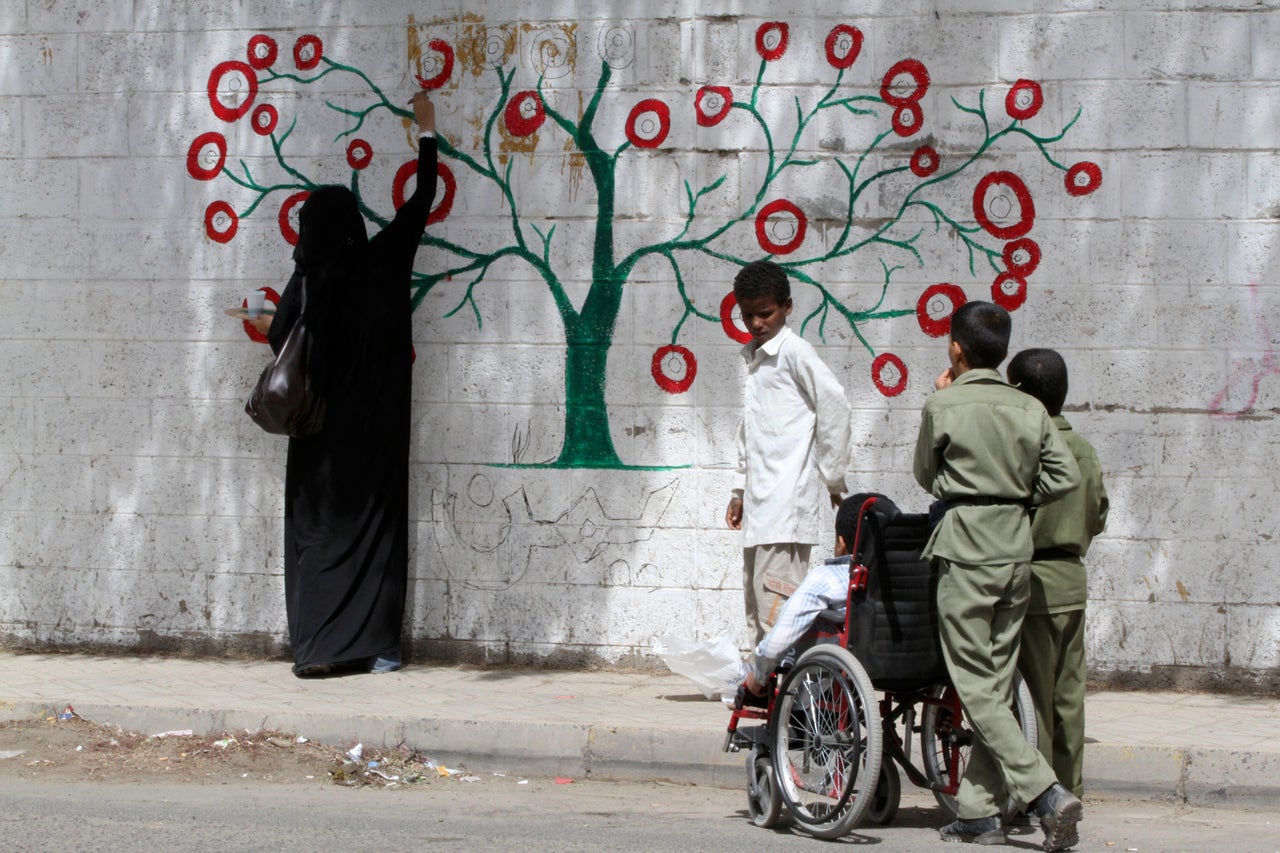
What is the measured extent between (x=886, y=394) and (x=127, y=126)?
3944 mm

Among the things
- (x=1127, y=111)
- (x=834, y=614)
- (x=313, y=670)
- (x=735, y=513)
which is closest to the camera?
(x=834, y=614)

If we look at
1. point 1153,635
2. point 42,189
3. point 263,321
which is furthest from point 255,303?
point 1153,635

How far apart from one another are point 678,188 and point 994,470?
2894mm

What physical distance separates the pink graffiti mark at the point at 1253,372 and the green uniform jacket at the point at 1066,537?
6.34 ft

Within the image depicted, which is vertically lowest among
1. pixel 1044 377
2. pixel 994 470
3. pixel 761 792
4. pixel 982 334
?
pixel 761 792

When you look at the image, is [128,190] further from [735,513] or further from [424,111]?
[735,513]

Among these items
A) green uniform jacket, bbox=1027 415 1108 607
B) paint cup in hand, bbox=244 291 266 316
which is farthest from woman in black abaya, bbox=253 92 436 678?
green uniform jacket, bbox=1027 415 1108 607

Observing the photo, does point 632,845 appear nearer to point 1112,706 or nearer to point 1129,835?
point 1129,835

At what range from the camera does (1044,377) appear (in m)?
4.81

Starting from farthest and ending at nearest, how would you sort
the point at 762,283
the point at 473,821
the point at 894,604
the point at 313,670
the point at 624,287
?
the point at 624,287
the point at 313,670
the point at 762,283
the point at 473,821
the point at 894,604

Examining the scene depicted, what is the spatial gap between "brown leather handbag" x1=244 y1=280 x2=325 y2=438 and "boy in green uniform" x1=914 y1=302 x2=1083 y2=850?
3200mm

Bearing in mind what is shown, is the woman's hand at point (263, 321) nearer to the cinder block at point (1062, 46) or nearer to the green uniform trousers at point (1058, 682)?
the cinder block at point (1062, 46)

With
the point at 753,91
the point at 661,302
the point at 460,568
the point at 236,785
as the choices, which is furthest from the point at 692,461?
the point at 236,785

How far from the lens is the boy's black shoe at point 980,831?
4414mm
